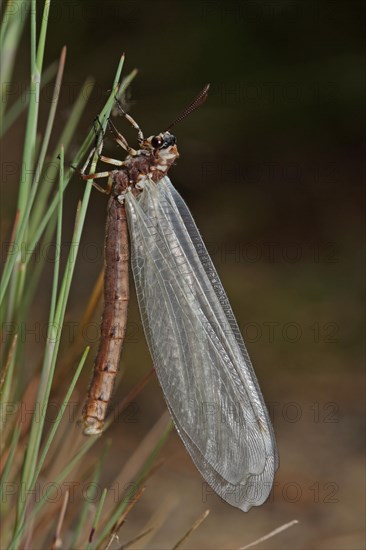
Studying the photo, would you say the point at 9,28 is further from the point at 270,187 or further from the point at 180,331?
the point at 270,187

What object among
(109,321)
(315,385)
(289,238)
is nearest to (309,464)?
(315,385)

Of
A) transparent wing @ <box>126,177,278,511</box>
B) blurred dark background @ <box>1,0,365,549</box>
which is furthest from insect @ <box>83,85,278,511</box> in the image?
blurred dark background @ <box>1,0,365,549</box>

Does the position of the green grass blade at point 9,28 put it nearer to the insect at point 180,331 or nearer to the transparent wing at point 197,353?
the insect at point 180,331

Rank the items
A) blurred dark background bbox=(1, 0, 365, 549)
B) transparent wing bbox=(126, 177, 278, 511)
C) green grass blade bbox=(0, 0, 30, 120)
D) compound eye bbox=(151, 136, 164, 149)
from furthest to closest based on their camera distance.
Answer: blurred dark background bbox=(1, 0, 365, 549)
compound eye bbox=(151, 136, 164, 149)
transparent wing bbox=(126, 177, 278, 511)
green grass blade bbox=(0, 0, 30, 120)

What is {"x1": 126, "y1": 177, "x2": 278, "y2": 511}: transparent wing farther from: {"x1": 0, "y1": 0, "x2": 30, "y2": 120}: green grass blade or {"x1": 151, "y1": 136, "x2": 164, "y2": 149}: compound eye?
{"x1": 0, "y1": 0, "x2": 30, "y2": 120}: green grass blade

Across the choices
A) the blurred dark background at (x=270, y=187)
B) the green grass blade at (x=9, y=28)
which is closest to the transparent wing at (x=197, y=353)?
the green grass blade at (x=9, y=28)

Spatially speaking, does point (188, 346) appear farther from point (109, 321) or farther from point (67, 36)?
point (67, 36)

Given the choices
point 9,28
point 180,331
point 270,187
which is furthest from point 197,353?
point 270,187
